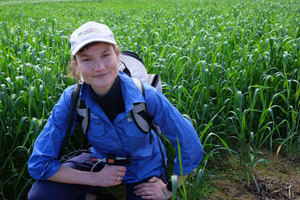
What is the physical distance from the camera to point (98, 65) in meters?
1.41

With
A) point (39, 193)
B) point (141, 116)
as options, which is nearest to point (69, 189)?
point (39, 193)

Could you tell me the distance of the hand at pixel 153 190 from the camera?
5.09 feet

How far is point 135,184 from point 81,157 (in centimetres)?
39

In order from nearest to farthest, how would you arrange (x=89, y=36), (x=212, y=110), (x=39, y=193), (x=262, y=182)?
(x=89, y=36) < (x=39, y=193) < (x=262, y=182) < (x=212, y=110)

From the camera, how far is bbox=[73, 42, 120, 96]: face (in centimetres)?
142

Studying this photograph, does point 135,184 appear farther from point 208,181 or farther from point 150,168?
point 208,181

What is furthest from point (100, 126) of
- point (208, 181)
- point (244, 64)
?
point (244, 64)

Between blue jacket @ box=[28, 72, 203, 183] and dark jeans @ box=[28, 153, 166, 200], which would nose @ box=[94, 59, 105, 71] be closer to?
blue jacket @ box=[28, 72, 203, 183]

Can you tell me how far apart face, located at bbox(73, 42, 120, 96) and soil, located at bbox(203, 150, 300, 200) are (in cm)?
110

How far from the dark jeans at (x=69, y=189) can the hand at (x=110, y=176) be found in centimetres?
14

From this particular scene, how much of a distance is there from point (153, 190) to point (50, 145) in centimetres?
61

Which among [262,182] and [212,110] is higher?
[212,110]

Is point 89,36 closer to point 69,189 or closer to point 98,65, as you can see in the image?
point 98,65

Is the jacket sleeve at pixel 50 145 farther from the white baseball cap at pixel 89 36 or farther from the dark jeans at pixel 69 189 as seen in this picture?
the white baseball cap at pixel 89 36
